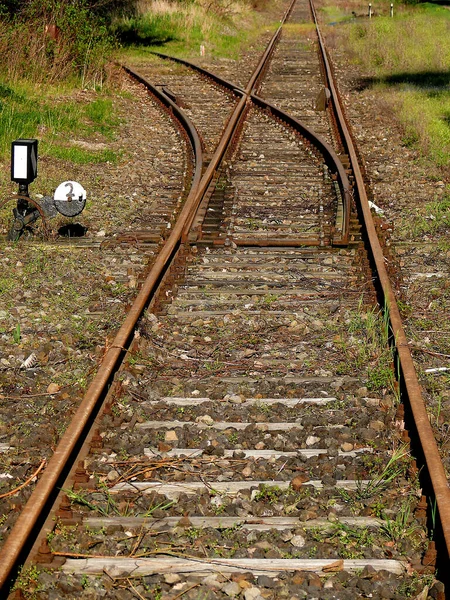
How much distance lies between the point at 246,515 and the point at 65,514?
84 centimetres

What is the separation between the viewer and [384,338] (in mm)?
5934

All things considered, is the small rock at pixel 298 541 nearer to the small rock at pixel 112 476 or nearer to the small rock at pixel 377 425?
the small rock at pixel 112 476

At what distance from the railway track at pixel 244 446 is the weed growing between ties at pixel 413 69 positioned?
516 centimetres

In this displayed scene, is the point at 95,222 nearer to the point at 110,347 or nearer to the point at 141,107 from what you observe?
the point at 110,347

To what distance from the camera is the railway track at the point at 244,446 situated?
3.72 meters

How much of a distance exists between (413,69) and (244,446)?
1738 cm

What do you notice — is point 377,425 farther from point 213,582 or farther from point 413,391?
point 213,582

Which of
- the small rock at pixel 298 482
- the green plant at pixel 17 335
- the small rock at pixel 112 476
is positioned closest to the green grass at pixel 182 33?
the green plant at pixel 17 335

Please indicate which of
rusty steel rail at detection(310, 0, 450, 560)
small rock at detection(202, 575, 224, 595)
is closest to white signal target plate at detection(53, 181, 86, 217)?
rusty steel rail at detection(310, 0, 450, 560)

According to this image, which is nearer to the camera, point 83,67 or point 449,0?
point 83,67

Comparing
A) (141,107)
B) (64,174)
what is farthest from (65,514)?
(141,107)

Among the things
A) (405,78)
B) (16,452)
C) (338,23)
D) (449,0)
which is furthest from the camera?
(449,0)

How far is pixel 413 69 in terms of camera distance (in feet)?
67.1

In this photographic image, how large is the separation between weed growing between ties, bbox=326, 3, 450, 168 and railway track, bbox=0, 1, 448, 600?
5.16 meters
